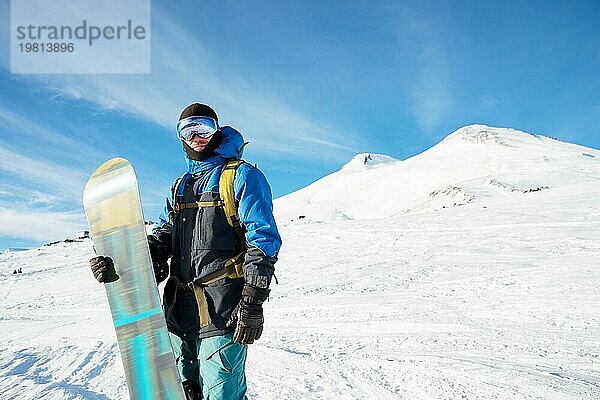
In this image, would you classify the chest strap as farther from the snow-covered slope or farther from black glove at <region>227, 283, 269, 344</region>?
the snow-covered slope

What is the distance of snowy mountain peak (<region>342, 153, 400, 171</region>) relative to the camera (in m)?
90.6

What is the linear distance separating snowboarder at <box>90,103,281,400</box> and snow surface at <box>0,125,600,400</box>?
168 cm

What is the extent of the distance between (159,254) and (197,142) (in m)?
0.83

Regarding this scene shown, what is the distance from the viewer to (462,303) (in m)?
7.71

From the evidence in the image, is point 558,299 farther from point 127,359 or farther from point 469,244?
point 127,359

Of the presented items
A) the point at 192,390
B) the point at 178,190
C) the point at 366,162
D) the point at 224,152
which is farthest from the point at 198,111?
the point at 366,162

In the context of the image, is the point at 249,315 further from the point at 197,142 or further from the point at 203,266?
the point at 197,142

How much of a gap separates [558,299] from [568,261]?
3390 mm

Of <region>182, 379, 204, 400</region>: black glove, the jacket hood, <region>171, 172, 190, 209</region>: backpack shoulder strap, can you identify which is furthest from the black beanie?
<region>182, 379, 204, 400</region>: black glove

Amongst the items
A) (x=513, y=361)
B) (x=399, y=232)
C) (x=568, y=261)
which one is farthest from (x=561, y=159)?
(x=513, y=361)

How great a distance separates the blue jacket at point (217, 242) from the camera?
245 centimetres

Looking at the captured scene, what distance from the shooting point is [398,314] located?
7051 mm

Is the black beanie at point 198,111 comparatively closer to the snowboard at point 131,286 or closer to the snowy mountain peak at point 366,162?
the snowboard at point 131,286

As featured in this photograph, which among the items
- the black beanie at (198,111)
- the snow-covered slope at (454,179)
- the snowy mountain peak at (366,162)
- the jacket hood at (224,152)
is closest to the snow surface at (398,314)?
the jacket hood at (224,152)
